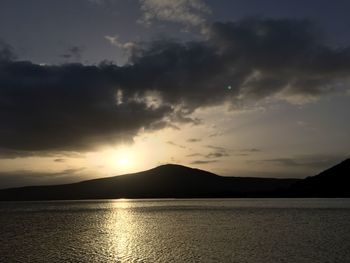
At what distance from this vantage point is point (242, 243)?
5672cm

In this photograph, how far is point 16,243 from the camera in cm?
6384

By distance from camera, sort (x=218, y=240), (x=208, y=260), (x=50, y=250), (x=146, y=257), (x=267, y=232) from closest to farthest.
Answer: (x=208, y=260), (x=146, y=257), (x=50, y=250), (x=218, y=240), (x=267, y=232)

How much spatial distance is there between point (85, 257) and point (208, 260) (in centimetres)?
1556

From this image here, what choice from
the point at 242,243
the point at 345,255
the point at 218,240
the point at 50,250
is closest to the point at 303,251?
the point at 345,255

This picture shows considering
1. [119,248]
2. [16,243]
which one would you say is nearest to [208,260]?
[119,248]

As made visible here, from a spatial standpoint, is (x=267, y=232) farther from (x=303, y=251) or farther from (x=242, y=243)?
(x=303, y=251)

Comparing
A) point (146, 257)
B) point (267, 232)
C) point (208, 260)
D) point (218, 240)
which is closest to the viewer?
point (208, 260)

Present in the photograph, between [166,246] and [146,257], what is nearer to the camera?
[146,257]

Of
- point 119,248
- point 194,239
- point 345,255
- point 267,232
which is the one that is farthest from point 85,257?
point 267,232

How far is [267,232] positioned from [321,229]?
36.2 feet

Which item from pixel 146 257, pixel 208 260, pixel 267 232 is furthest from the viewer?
pixel 267 232

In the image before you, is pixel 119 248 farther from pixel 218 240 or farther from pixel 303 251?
pixel 303 251

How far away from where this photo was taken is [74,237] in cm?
7244

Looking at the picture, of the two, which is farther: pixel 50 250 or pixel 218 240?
pixel 218 240
